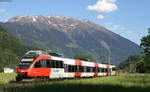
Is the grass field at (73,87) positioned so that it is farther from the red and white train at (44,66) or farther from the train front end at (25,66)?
the red and white train at (44,66)

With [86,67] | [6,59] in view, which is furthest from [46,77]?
[6,59]

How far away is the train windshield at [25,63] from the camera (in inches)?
1524

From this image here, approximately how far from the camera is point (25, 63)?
3903 cm

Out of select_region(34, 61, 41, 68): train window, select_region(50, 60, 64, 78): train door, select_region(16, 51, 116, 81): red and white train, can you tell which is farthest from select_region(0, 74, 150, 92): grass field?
select_region(50, 60, 64, 78): train door

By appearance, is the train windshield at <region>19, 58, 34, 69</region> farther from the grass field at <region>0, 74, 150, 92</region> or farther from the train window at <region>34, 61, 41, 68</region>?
the grass field at <region>0, 74, 150, 92</region>

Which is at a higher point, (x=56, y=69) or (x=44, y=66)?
(x=44, y=66)

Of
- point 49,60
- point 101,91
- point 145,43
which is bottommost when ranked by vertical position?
point 101,91

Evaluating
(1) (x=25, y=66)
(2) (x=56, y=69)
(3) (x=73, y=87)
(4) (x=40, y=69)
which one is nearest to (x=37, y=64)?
(4) (x=40, y=69)

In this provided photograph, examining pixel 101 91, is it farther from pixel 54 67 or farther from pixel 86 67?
pixel 86 67

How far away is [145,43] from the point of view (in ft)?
230

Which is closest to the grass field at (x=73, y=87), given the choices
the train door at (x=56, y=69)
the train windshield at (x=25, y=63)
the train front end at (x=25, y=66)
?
the train front end at (x=25, y=66)

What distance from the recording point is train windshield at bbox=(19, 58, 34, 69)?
3870cm

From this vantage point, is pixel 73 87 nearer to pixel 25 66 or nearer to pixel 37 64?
pixel 25 66

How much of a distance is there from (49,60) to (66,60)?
7.39 m
